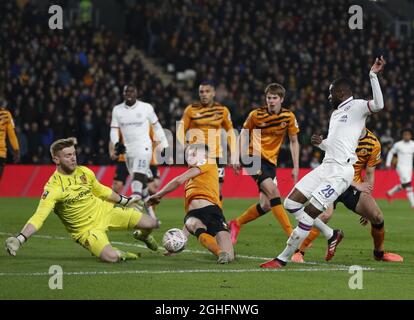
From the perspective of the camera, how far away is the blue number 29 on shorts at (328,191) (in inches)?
418

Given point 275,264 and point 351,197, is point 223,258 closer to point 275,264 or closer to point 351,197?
point 275,264

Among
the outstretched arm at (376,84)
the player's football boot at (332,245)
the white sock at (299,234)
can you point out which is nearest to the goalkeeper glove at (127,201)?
the white sock at (299,234)

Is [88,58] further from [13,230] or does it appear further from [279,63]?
[13,230]

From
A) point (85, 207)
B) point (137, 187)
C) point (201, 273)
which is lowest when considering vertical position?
point (201, 273)

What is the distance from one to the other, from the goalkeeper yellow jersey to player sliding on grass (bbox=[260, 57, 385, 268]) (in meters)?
2.15

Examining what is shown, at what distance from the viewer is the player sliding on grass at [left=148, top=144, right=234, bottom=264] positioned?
11367 mm

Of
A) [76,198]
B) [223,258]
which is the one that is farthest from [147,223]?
[223,258]

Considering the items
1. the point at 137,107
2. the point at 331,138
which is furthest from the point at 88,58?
the point at 331,138

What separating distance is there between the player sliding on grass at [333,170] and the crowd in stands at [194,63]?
1538 centimetres

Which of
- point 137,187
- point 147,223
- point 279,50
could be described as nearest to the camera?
point 147,223

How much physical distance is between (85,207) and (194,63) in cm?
2088

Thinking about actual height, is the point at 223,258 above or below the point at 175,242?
below

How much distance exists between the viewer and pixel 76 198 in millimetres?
11281

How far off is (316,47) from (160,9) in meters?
5.58
